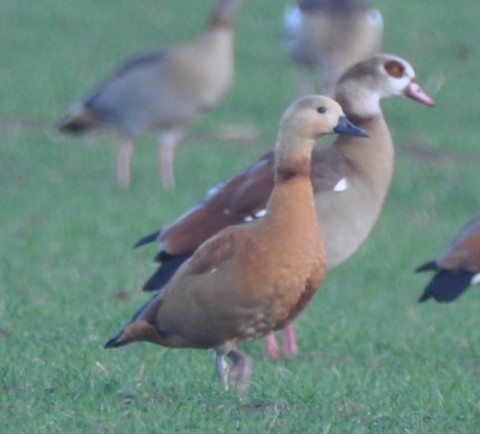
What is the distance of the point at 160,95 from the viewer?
13891 millimetres

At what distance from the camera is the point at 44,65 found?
1783 centimetres

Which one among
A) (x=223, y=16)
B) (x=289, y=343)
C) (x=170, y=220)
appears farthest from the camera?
(x=223, y=16)

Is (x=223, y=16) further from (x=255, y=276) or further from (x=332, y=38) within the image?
(x=255, y=276)

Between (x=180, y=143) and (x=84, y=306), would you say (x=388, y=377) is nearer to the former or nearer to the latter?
(x=84, y=306)

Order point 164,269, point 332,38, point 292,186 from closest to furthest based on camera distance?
1. point 292,186
2. point 164,269
3. point 332,38

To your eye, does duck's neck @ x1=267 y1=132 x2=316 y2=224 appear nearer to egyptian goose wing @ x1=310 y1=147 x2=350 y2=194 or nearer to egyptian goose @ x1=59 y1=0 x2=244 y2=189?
egyptian goose wing @ x1=310 y1=147 x2=350 y2=194

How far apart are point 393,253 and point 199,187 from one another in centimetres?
251

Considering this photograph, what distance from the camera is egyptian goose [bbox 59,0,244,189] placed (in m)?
13.9

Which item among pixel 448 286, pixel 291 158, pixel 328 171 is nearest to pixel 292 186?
pixel 291 158

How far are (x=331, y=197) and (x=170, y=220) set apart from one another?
3.78m

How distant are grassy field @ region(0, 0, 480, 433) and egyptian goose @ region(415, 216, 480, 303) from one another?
309 mm

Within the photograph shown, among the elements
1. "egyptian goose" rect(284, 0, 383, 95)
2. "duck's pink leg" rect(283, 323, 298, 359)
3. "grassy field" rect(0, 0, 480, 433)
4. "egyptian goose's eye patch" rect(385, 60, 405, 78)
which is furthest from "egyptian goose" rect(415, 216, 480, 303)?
"egyptian goose" rect(284, 0, 383, 95)

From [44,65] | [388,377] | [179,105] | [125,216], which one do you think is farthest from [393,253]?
[44,65]

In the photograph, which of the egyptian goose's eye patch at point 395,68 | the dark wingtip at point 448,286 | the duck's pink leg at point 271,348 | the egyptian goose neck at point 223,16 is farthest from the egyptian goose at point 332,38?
the duck's pink leg at point 271,348
